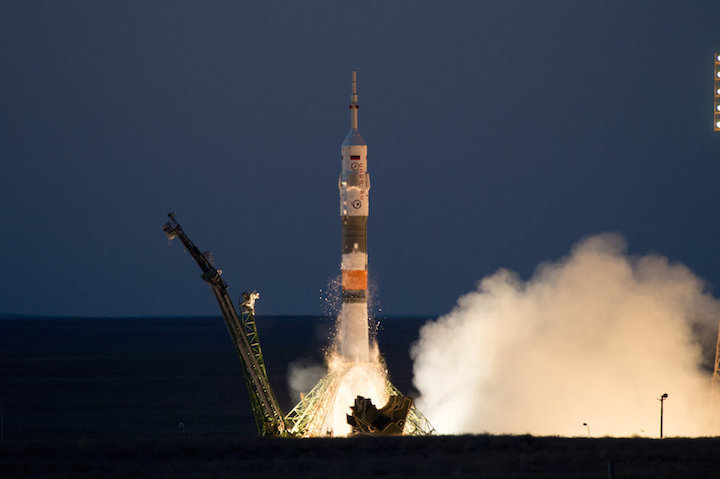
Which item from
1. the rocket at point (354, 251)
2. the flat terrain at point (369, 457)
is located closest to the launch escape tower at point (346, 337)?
the rocket at point (354, 251)

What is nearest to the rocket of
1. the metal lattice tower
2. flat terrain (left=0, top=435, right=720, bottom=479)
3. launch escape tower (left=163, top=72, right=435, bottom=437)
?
launch escape tower (left=163, top=72, right=435, bottom=437)

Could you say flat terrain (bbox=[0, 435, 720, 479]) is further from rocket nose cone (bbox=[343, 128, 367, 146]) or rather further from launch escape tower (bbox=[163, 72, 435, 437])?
rocket nose cone (bbox=[343, 128, 367, 146])

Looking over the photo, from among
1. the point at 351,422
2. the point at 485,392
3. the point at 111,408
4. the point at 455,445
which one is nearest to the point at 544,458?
the point at 455,445

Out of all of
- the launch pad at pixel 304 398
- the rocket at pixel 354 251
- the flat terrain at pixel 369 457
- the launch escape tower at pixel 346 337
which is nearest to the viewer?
the flat terrain at pixel 369 457

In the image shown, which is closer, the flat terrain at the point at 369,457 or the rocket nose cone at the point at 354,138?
the flat terrain at the point at 369,457

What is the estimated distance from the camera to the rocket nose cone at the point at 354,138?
5575cm

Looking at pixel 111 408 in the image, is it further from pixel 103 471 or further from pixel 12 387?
pixel 103 471

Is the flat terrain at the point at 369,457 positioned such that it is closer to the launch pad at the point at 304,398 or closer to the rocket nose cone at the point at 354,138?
the launch pad at the point at 304,398

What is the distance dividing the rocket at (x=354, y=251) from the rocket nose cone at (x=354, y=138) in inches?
6.1

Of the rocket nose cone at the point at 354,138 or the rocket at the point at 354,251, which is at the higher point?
the rocket nose cone at the point at 354,138

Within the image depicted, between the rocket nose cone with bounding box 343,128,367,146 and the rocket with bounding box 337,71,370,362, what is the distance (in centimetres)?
15

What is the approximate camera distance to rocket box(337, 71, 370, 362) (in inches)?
2172

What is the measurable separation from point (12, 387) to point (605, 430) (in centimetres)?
7526

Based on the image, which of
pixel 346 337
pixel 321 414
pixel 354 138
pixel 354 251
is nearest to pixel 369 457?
pixel 321 414
